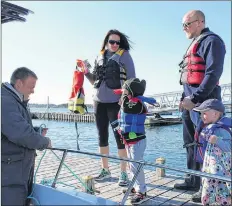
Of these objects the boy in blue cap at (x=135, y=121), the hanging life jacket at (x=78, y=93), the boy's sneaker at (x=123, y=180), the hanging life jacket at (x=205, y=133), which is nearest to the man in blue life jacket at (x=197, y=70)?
the hanging life jacket at (x=205, y=133)

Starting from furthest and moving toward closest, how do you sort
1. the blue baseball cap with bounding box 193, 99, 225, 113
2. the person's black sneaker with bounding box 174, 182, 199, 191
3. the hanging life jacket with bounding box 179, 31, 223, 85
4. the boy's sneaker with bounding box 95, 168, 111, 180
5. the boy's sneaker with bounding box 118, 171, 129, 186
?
1. the boy's sneaker with bounding box 95, 168, 111, 180
2. the boy's sneaker with bounding box 118, 171, 129, 186
3. the person's black sneaker with bounding box 174, 182, 199, 191
4. the hanging life jacket with bounding box 179, 31, 223, 85
5. the blue baseball cap with bounding box 193, 99, 225, 113

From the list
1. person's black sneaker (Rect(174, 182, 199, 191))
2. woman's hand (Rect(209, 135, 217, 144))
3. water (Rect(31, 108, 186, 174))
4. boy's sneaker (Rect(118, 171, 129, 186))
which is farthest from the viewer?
water (Rect(31, 108, 186, 174))

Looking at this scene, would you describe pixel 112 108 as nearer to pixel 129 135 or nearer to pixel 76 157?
pixel 129 135

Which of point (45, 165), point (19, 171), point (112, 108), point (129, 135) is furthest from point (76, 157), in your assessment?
point (19, 171)

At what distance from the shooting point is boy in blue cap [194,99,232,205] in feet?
9.40

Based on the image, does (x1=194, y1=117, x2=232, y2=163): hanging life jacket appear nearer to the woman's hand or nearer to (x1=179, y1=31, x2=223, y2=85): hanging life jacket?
the woman's hand

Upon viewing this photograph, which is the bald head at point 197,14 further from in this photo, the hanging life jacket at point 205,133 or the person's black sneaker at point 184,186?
the person's black sneaker at point 184,186

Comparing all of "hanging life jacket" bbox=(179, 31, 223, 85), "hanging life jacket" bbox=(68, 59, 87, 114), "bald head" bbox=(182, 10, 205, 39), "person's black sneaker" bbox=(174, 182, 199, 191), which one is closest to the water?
"person's black sneaker" bbox=(174, 182, 199, 191)

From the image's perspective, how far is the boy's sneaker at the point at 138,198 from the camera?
338 centimetres

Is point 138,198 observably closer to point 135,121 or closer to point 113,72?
point 135,121

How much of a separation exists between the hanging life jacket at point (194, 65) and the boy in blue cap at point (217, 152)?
60cm

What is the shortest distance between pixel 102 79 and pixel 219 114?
6.24ft

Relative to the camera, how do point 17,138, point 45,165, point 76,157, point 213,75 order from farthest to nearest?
point 76,157 → point 45,165 → point 213,75 → point 17,138

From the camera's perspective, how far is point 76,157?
654cm
